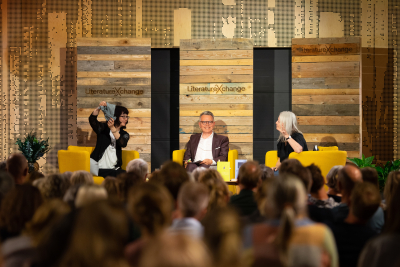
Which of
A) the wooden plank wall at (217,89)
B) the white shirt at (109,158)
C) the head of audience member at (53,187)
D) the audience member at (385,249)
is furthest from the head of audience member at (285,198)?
the wooden plank wall at (217,89)

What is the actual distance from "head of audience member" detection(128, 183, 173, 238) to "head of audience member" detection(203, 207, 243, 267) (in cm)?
31

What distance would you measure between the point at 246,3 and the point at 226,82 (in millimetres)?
1563

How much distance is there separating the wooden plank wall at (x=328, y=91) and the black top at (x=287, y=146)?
4.11ft

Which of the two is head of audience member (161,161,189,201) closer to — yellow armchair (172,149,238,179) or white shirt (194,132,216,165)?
yellow armchair (172,149,238,179)

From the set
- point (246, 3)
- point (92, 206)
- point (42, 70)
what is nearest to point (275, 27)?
point (246, 3)

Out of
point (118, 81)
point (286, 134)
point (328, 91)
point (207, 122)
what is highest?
point (118, 81)

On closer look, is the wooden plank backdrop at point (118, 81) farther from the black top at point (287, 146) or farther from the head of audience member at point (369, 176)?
the head of audience member at point (369, 176)

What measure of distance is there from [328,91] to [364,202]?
4.73 meters

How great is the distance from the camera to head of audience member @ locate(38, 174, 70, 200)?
7.89 feet

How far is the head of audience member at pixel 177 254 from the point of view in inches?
28.9

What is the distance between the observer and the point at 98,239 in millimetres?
995

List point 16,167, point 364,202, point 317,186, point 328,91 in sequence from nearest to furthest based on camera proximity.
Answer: point 364,202, point 317,186, point 16,167, point 328,91

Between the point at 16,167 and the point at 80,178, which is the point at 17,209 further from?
the point at 16,167

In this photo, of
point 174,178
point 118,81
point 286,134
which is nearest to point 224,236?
point 174,178
